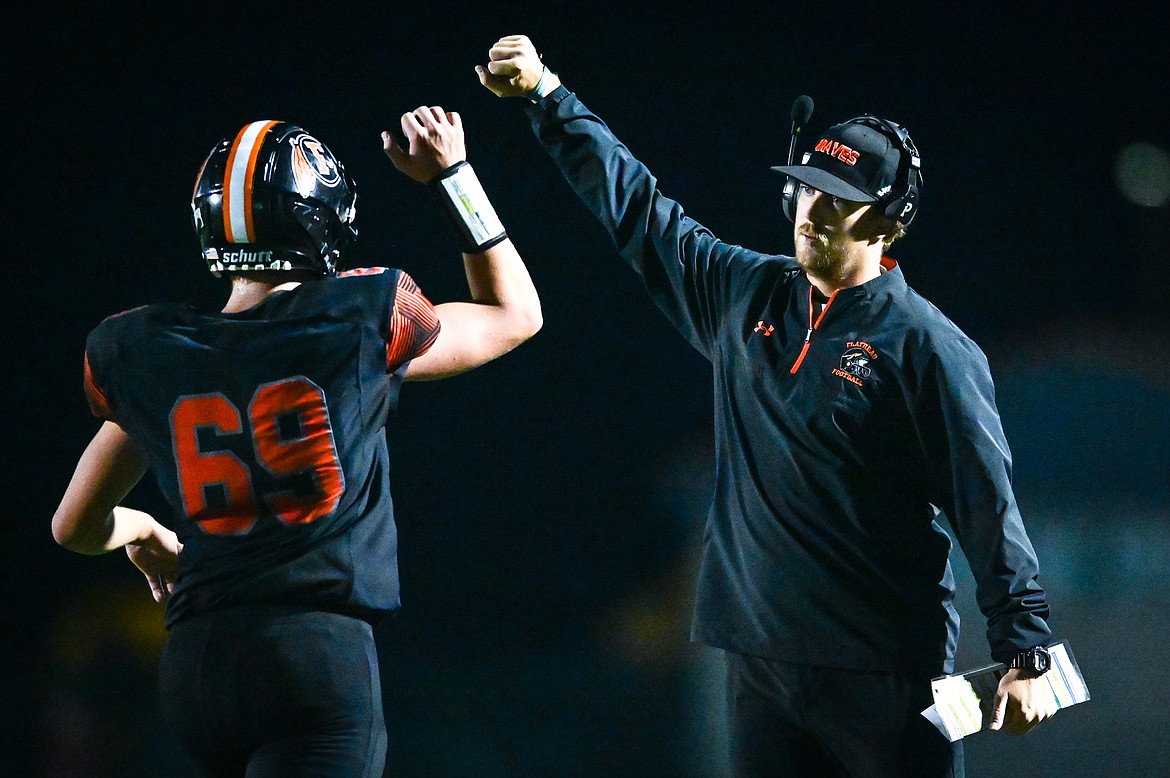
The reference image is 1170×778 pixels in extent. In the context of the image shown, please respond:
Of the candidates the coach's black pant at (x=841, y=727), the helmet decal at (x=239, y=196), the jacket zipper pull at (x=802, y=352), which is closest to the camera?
the helmet decal at (x=239, y=196)

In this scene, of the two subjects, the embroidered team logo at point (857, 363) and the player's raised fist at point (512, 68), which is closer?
the embroidered team logo at point (857, 363)

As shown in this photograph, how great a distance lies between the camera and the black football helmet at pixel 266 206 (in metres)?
1.61

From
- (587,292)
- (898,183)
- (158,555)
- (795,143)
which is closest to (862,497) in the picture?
(898,183)

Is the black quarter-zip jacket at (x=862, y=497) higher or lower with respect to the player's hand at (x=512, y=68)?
lower

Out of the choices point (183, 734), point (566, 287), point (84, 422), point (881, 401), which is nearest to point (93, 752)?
point (84, 422)

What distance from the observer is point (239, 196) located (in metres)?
1.62

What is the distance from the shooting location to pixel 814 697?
1.88 meters

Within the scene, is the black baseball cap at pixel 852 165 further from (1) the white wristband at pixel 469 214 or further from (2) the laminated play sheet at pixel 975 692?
(2) the laminated play sheet at pixel 975 692

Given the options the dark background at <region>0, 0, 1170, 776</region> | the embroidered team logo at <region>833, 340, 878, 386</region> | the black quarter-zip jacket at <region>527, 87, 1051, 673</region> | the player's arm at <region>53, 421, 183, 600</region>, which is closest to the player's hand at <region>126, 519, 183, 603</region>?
the player's arm at <region>53, 421, 183, 600</region>

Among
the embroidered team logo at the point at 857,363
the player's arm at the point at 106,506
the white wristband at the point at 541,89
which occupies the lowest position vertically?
the player's arm at the point at 106,506

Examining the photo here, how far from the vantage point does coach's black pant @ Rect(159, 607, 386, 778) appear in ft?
4.86

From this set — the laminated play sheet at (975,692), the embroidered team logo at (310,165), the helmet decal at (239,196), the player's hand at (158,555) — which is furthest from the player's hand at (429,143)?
the laminated play sheet at (975,692)

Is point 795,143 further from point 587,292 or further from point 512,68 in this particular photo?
point 587,292

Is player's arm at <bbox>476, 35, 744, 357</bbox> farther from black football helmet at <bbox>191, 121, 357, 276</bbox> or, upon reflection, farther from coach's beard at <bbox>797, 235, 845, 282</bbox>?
black football helmet at <bbox>191, 121, 357, 276</bbox>
